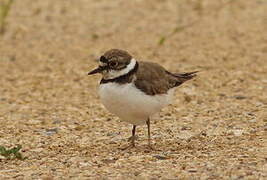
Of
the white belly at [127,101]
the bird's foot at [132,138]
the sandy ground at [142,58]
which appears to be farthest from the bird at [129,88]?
the sandy ground at [142,58]

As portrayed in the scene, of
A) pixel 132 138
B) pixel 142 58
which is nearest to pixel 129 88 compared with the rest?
pixel 132 138

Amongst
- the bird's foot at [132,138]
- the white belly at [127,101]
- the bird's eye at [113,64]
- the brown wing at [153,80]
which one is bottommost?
the bird's foot at [132,138]

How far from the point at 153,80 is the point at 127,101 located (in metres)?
0.46

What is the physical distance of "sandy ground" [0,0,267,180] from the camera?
597 cm

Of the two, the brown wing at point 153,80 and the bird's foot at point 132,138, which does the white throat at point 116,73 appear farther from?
the bird's foot at point 132,138

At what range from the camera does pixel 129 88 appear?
607 centimetres

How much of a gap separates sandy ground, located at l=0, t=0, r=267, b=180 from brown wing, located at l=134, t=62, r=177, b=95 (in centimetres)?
58

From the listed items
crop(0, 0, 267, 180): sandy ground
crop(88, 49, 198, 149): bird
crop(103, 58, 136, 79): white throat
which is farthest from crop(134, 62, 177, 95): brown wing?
crop(0, 0, 267, 180): sandy ground

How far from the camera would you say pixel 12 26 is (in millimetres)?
12266

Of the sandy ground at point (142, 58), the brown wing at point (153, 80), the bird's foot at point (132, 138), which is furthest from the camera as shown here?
the bird's foot at point (132, 138)

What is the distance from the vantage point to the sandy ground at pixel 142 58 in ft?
19.6

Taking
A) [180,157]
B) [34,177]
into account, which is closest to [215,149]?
[180,157]

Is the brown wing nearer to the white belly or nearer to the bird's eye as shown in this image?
the white belly

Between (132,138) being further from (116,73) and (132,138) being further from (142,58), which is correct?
(142,58)
